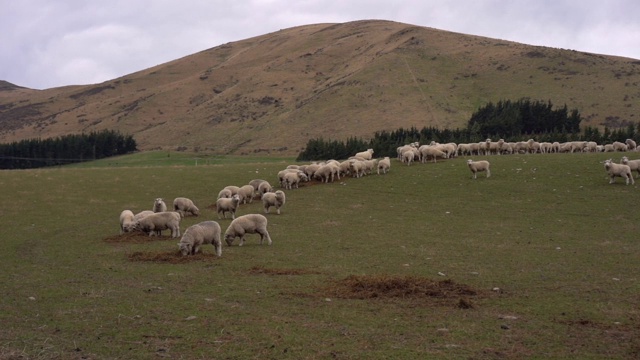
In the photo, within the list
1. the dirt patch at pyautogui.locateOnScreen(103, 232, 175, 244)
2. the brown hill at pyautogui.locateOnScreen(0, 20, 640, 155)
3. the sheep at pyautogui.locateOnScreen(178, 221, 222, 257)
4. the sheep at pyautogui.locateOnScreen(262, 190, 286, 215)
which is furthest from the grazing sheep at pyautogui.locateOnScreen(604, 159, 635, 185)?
the brown hill at pyautogui.locateOnScreen(0, 20, 640, 155)

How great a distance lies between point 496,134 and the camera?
64562 mm

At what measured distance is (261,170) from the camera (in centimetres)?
4200

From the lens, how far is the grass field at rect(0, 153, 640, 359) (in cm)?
997

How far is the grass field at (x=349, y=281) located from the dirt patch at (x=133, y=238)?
0.15 metres

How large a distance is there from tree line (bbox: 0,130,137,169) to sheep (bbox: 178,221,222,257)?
71060mm

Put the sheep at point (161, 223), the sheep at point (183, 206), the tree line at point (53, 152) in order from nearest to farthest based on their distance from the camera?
the sheep at point (161, 223) < the sheep at point (183, 206) < the tree line at point (53, 152)

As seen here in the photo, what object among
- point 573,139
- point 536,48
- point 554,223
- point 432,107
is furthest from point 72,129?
point 554,223

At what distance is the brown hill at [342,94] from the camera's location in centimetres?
9694

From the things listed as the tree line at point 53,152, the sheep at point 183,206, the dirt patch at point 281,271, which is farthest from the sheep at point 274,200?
the tree line at point 53,152

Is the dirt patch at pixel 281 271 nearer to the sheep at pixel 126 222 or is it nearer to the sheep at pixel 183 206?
the sheep at pixel 126 222

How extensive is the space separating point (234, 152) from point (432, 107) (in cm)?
3388

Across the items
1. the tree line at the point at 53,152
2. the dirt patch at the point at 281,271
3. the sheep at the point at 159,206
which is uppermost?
the tree line at the point at 53,152

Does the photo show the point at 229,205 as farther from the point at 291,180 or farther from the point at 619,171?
the point at 619,171

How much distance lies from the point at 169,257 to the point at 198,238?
1.05 metres
